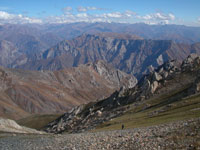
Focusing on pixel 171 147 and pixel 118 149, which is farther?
pixel 118 149

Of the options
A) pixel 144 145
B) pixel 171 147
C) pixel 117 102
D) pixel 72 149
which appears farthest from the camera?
pixel 117 102

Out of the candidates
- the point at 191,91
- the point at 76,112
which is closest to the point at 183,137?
the point at 191,91

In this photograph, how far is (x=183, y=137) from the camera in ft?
76.0

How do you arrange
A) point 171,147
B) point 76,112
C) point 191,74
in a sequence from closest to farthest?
point 171,147 < point 191,74 < point 76,112

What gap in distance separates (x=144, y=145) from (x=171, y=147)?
2.88 meters

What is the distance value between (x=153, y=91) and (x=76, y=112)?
3021 inches

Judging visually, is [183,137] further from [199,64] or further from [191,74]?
[199,64]

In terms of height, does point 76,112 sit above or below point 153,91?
below

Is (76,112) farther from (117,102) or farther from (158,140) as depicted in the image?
(158,140)

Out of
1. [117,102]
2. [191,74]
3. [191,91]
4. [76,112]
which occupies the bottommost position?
[76,112]

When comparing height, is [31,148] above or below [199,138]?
below

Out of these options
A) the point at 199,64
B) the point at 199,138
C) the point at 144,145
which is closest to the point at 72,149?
the point at 144,145

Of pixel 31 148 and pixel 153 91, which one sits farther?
pixel 153 91

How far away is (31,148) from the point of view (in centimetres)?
2909
